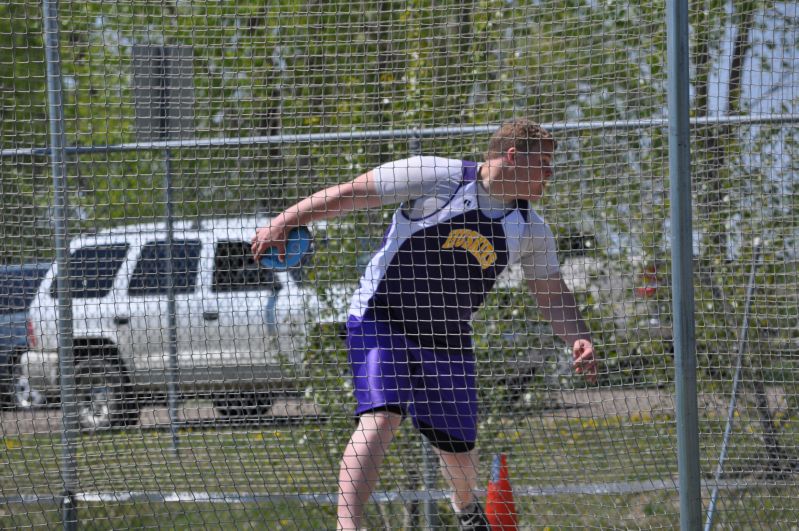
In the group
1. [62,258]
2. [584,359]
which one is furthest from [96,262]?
[584,359]

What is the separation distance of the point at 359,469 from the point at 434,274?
29.5 inches

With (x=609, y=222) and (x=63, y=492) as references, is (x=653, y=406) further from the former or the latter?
(x=63, y=492)

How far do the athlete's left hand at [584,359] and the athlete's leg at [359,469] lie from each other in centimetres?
75

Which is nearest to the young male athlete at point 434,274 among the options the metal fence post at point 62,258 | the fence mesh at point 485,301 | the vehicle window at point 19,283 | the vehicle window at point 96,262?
the fence mesh at point 485,301

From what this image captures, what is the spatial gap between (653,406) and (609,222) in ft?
2.73

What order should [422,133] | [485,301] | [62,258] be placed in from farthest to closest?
1. [485,301]
2. [422,133]
3. [62,258]

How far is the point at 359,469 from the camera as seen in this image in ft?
9.84

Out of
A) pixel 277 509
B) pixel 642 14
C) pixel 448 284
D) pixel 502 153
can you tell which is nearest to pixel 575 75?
pixel 642 14

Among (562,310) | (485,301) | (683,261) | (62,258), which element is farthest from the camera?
(485,301)

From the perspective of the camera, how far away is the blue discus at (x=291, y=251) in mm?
3066

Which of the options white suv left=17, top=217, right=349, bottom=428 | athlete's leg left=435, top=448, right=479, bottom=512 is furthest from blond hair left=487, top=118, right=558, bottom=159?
white suv left=17, top=217, right=349, bottom=428

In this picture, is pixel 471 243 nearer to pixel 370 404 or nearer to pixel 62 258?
pixel 370 404

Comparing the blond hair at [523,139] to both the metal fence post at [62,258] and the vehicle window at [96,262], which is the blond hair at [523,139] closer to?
the metal fence post at [62,258]

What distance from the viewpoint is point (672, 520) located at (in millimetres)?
3996
